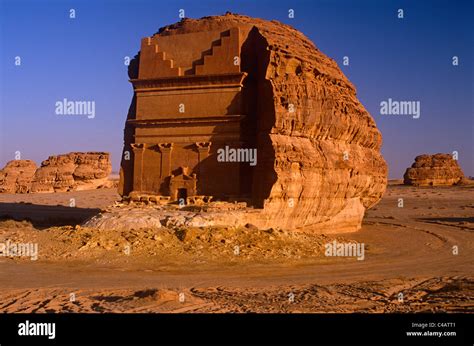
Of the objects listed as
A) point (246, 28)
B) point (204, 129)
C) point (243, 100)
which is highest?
point (246, 28)

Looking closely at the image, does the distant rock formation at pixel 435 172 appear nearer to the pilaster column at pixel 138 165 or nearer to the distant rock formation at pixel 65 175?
the distant rock formation at pixel 65 175

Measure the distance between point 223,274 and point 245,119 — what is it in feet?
29.8

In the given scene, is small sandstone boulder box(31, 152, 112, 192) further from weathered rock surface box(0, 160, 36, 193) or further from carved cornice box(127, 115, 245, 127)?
carved cornice box(127, 115, 245, 127)

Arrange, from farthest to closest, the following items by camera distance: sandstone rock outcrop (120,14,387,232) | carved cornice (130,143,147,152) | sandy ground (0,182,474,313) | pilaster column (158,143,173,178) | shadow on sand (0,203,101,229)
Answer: shadow on sand (0,203,101,229)
carved cornice (130,143,147,152)
pilaster column (158,143,173,178)
sandstone rock outcrop (120,14,387,232)
sandy ground (0,182,474,313)

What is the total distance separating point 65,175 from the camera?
6162 cm

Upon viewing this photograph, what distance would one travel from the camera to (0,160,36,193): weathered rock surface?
6369 centimetres

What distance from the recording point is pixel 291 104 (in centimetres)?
1861

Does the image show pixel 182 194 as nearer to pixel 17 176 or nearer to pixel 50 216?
pixel 50 216

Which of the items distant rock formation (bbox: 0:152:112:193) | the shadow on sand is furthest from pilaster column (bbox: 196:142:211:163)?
distant rock formation (bbox: 0:152:112:193)

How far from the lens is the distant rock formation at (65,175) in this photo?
61.5 m
